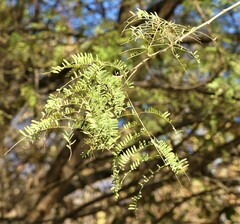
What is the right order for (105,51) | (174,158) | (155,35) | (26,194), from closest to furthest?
(174,158), (155,35), (105,51), (26,194)

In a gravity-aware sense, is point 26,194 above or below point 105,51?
below

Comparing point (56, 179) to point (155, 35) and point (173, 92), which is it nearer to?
point (173, 92)

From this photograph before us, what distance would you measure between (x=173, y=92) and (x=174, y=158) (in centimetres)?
322

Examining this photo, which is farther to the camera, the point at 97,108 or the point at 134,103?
the point at 134,103

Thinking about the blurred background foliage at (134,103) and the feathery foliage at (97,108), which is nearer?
the feathery foliage at (97,108)

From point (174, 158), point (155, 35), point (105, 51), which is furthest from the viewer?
point (105, 51)

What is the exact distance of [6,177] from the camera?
5566 millimetres

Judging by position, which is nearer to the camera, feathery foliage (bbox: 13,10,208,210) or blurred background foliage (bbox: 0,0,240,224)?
feathery foliage (bbox: 13,10,208,210)

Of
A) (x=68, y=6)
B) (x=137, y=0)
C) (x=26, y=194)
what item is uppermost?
(x=68, y=6)

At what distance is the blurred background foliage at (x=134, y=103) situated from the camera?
4.35 meters

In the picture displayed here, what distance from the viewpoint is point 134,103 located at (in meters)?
4.39

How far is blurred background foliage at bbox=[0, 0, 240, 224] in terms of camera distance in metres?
4.35

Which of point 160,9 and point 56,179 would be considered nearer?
point 160,9

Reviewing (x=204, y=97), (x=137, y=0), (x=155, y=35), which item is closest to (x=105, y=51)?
(x=137, y=0)
